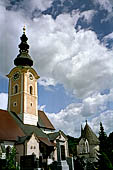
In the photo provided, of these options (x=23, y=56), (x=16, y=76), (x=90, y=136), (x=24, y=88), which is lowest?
(x=90, y=136)

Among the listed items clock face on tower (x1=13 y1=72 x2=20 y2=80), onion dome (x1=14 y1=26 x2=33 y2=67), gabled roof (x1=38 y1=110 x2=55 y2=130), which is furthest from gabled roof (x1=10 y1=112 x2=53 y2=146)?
onion dome (x1=14 y1=26 x2=33 y2=67)

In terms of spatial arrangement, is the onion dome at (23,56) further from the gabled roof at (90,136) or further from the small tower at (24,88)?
the gabled roof at (90,136)

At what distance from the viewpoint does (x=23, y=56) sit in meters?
38.3

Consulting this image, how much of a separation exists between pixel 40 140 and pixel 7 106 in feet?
37.8

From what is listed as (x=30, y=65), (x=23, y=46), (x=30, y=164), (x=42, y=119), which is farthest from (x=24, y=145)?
(x=23, y=46)

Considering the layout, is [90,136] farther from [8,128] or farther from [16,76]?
[16,76]

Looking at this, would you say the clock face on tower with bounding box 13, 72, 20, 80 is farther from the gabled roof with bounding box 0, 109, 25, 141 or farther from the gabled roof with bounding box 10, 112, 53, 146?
the gabled roof with bounding box 0, 109, 25, 141

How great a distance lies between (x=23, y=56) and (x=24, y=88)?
6899mm

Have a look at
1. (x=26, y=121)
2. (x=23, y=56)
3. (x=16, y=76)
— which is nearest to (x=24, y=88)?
(x=16, y=76)

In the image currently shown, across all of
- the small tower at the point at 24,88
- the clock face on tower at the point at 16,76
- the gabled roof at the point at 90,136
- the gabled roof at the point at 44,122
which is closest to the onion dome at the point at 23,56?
the small tower at the point at 24,88

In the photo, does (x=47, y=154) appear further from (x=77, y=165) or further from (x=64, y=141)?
(x=77, y=165)

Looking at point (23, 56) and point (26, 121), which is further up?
point (23, 56)

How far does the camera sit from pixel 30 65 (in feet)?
129

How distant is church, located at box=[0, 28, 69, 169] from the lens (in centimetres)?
2702
